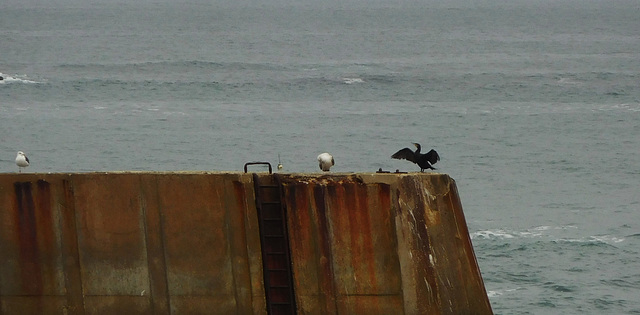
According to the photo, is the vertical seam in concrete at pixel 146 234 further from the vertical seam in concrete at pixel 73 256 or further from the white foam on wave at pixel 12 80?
the white foam on wave at pixel 12 80

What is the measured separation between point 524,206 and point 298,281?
26.6 metres

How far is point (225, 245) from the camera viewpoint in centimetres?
1383

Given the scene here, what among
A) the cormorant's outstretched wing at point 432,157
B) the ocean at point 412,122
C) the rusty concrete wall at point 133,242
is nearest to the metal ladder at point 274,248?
the rusty concrete wall at point 133,242

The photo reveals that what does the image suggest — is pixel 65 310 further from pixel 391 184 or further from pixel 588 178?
pixel 588 178

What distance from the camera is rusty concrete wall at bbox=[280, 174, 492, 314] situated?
1353 centimetres

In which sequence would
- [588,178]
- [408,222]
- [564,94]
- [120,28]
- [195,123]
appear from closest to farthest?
1. [408,222]
2. [588,178]
3. [195,123]
4. [564,94]
5. [120,28]

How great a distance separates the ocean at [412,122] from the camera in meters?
33.8

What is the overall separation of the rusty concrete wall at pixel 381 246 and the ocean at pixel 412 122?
14.5m

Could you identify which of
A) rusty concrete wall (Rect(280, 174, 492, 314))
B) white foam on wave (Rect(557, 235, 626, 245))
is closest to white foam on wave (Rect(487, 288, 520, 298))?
white foam on wave (Rect(557, 235, 626, 245))

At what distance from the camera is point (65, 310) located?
14.0 m

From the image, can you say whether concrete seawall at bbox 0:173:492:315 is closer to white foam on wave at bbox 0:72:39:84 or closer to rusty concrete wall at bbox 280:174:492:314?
rusty concrete wall at bbox 280:174:492:314

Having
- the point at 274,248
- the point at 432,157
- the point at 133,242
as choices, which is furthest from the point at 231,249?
the point at 432,157

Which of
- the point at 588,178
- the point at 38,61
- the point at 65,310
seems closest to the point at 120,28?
the point at 38,61

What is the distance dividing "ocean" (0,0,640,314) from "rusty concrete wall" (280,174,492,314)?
14.5 metres
